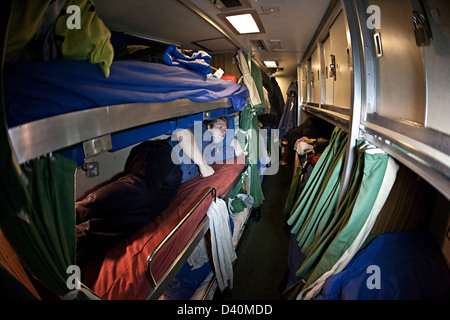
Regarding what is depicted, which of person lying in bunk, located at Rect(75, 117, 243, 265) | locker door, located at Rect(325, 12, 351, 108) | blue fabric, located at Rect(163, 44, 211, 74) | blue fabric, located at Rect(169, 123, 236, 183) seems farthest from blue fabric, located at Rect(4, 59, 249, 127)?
locker door, located at Rect(325, 12, 351, 108)

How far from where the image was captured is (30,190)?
22.9 inches

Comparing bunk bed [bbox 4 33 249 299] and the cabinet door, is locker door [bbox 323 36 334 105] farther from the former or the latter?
bunk bed [bbox 4 33 249 299]

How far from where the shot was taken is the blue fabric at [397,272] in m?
0.83

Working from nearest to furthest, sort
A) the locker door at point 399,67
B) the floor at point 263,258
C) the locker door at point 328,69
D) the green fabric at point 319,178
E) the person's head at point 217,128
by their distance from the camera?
the locker door at point 399,67 < the green fabric at point 319,178 < the locker door at point 328,69 < the floor at point 263,258 < the person's head at point 217,128

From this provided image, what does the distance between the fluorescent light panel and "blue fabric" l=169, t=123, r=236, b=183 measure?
0.98 metres

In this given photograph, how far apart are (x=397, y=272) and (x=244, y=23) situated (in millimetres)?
2022

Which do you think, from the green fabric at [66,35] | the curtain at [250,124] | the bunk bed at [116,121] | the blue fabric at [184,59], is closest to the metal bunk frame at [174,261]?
the bunk bed at [116,121]

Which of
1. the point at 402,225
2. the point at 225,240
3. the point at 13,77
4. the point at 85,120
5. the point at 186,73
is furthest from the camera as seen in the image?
the point at 225,240

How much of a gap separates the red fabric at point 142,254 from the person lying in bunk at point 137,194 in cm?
6

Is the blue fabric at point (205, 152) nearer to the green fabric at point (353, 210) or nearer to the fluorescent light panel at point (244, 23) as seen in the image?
the fluorescent light panel at point (244, 23)

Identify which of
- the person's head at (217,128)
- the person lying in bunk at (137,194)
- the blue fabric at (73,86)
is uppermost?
the blue fabric at (73,86)
